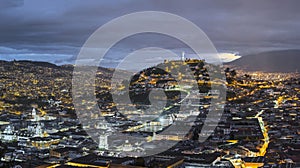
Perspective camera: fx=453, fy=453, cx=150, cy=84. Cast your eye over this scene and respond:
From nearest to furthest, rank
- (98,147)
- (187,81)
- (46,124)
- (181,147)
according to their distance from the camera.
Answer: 1. (181,147)
2. (98,147)
3. (46,124)
4. (187,81)

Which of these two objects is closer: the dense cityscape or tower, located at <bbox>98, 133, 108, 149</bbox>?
the dense cityscape

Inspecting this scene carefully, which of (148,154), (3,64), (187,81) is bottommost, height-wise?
(148,154)

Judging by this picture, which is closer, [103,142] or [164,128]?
[103,142]

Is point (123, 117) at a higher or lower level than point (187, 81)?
lower

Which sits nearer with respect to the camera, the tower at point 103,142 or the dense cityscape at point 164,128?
the dense cityscape at point 164,128

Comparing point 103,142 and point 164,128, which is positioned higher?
point 164,128

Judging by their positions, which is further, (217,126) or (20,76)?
(20,76)

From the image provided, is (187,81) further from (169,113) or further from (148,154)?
(148,154)

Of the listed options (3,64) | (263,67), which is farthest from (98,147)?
(263,67)
